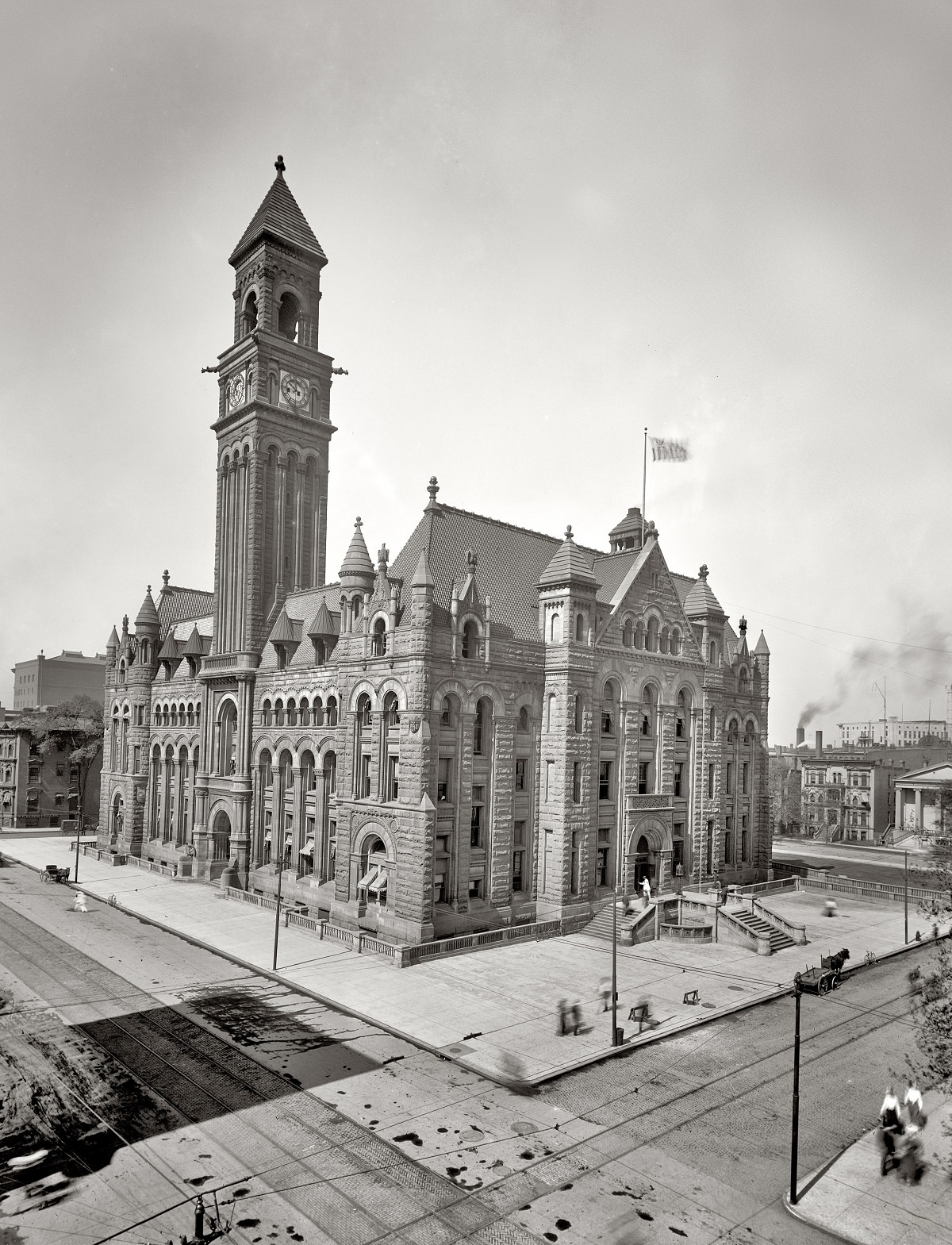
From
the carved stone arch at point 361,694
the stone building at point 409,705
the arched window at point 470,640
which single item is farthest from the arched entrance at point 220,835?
the arched window at point 470,640

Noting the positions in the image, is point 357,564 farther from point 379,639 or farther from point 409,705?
point 409,705

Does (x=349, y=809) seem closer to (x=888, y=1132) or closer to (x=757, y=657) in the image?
(x=888, y=1132)

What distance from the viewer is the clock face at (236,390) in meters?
64.8

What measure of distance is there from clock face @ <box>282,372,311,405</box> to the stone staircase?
46735 mm

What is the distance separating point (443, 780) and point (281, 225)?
152ft

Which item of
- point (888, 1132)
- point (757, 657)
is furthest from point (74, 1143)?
point (757, 657)

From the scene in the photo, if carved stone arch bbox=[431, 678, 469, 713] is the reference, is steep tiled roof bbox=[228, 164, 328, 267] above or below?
above

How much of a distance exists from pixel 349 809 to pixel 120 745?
37250mm

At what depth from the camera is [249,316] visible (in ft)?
218

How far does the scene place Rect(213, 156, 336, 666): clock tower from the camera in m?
62.3

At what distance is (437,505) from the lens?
50438 millimetres

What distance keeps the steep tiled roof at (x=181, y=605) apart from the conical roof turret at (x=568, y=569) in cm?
3670

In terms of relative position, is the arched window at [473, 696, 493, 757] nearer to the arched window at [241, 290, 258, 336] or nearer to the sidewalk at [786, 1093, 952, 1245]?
the sidewalk at [786, 1093, 952, 1245]

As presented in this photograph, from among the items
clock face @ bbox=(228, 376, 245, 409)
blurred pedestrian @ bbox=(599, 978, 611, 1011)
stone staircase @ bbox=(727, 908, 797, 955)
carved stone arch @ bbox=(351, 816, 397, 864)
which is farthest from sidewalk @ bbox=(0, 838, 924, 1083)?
clock face @ bbox=(228, 376, 245, 409)
